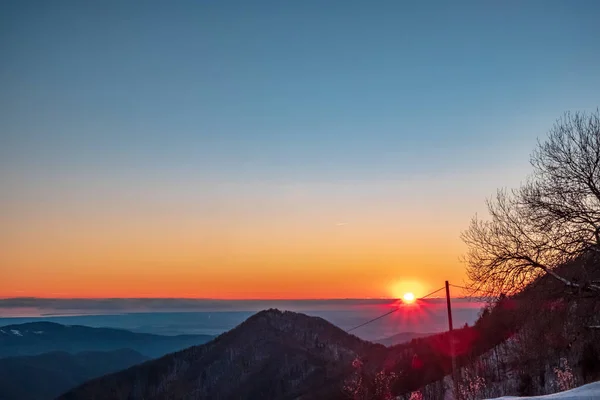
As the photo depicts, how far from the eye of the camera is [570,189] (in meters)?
20.4

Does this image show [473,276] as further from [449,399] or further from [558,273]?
[449,399]

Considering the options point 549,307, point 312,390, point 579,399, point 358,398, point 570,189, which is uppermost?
point 570,189

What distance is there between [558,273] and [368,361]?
159 meters

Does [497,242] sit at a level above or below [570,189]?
below

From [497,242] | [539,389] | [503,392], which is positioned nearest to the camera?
[497,242]

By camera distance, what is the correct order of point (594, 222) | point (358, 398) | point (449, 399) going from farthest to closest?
point (449, 399), point (358, 398), point (594, 222)

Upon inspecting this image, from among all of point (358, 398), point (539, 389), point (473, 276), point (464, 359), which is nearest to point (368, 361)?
point (464, 359)

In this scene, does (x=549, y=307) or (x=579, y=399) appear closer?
→ (x=579, y=399)

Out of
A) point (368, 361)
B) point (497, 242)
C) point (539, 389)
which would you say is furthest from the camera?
point (368, 361)

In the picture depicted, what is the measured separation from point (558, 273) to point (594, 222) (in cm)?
216

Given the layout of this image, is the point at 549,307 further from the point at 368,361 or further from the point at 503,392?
the point at 368,361

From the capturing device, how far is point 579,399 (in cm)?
1045

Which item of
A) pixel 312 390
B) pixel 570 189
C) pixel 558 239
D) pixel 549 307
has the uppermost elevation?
pixel 570 189

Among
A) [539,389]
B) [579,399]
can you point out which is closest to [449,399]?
Result: [539,389]
